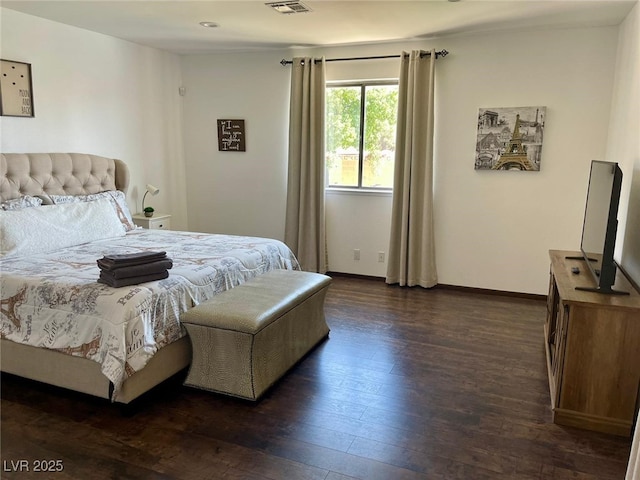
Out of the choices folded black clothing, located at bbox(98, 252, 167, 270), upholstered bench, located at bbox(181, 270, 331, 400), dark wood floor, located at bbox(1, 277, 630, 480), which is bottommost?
dark wood floor, located at bbox(1, 277, 630, 480)

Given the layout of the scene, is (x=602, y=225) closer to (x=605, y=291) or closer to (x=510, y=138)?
(x=605, y=291)

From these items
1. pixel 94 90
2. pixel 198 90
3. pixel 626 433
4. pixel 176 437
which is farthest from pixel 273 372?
pixel 198 90

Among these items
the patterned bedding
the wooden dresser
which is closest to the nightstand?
the patterned bedding

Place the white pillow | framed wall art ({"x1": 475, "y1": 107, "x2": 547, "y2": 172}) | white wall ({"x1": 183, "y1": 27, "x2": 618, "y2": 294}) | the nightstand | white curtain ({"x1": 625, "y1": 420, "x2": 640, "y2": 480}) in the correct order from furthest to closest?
1. the nightstand
2. framed wall art ({"x1": 475, "y1": 107, "x2": 547, "y2": 172})
3. white wall ({"x1": 183, "y1": 27, "x2": 618, "y2": 294})
4. the white pillow
5. white curtain ({"x1": 625, "y1": 420, "x2": 640, "y2": 480})

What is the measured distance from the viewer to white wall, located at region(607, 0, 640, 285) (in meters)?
2.89

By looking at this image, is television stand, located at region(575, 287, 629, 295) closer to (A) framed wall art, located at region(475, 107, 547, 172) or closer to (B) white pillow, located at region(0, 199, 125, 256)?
(A) framed wall art, located at region(475, 107, 547, 172)

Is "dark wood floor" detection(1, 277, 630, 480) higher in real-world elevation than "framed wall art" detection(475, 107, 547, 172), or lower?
lower

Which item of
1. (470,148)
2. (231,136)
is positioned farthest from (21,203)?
(470,148)

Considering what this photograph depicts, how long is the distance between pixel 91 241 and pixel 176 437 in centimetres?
203

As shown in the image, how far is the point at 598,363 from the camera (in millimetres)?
2338

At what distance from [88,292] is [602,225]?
2893 millimetres

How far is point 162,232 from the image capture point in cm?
420

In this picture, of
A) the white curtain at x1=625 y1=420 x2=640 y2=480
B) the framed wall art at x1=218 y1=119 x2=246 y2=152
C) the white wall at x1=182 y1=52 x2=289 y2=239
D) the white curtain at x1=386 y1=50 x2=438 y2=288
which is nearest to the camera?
the white curtain at x1=625 y1=420 x2=640 y2=480

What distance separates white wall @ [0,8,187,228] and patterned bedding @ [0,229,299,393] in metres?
1.57
